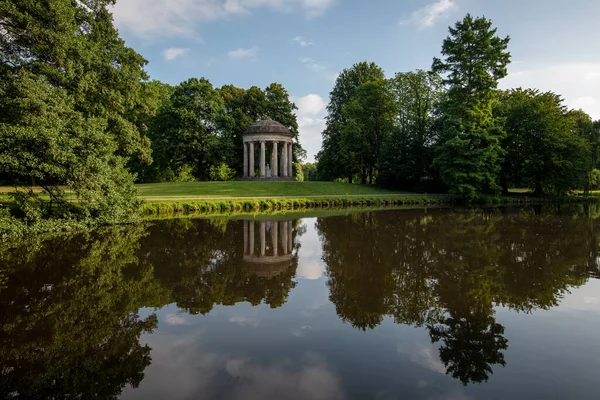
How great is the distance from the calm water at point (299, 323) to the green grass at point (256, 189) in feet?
70.4

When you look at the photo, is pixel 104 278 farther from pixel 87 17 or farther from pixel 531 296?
pixel 87 17

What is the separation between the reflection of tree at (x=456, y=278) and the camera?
5.09 metres

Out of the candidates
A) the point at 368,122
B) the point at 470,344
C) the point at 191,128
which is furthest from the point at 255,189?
the point at 470,344

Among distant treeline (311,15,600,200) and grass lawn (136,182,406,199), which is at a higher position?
distant treeline (311,15,600,200)

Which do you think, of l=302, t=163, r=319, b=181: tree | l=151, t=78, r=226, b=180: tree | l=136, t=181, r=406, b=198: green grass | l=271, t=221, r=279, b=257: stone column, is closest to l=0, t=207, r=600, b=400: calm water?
l=271, t=221, r=279, b=257: stone column

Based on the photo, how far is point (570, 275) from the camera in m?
8.19

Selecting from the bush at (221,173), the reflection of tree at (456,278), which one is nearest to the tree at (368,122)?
the bush at (221,173)

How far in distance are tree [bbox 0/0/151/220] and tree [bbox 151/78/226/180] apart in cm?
2243

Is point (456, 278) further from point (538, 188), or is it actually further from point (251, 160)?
point (538, 188)

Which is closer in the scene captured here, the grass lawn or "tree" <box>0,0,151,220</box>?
"tree" <box>0,0,151,220</box>

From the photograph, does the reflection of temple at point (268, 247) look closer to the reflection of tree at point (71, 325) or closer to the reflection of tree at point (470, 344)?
the reflection of tree at point (71, 325)

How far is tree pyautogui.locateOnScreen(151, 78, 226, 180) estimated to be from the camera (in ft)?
137

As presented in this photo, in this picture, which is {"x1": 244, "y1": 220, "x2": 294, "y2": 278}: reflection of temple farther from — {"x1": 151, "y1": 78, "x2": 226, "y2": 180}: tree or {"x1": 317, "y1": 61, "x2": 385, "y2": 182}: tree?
{"x1": 317, "y1": 61, "x2": 385, "y2": 182}: tree

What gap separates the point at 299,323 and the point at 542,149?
128 feet
